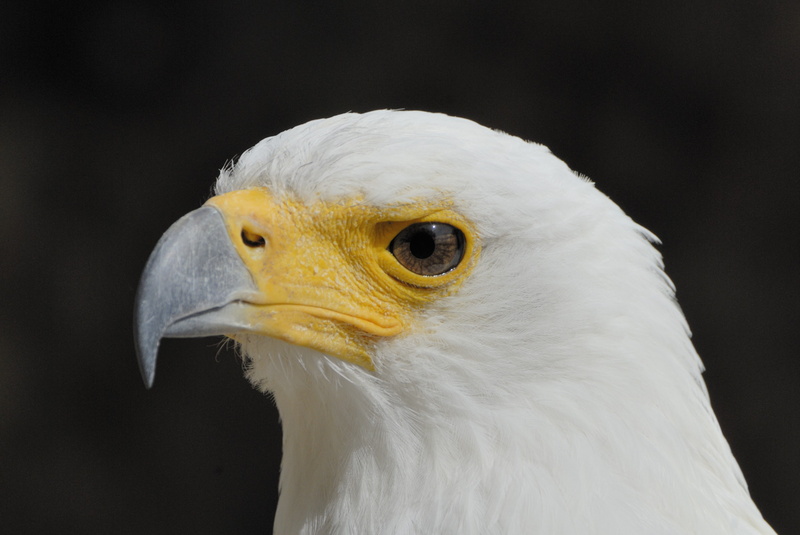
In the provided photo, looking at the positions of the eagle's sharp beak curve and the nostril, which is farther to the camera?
the nostril

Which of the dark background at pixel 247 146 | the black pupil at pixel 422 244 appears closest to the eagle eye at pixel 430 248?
the black pupil at pixel 422 244

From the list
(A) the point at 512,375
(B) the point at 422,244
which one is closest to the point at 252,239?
(B) the point at 422,244

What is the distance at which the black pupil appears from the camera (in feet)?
6.81

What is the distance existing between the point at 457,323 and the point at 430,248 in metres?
0.18

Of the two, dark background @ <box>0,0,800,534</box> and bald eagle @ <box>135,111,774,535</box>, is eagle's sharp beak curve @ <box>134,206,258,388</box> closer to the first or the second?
bald eagle @ <box>135,111,774,535</box>

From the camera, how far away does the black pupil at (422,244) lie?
6.81 ft

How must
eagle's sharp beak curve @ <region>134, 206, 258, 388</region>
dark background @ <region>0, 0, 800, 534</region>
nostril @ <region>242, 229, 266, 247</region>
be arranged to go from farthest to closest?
dark background @ <region>0, 0, 800, 534</region>
nostril @ <region>242, 229, 266, 247</region>
eagle's sharp beak curve @ <region>134, 206, 258, 388</region>

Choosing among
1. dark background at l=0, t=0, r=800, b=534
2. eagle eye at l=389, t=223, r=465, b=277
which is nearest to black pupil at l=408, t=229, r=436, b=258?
eagle eye at l=389, t=223, r=465, b=277

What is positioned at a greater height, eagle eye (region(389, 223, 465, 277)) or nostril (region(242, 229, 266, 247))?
eagle eye (region(389, 223, 465, 277))

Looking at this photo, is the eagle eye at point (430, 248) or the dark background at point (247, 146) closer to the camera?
the eagle eye at point (430, 248)

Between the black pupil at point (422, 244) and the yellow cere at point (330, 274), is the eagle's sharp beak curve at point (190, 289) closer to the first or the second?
the yellow cere at point (330, 274)

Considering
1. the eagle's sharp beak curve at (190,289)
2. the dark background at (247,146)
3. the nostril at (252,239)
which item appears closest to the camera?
the eagle's sharp beak curve at (190,289)

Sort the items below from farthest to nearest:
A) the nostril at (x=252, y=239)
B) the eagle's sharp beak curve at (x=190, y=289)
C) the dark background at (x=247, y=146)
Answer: the dark background at (x=247, y=146) < the nostril at (x=252, y=239) < the eagle's sharp beak curve at (x=190, y=289)

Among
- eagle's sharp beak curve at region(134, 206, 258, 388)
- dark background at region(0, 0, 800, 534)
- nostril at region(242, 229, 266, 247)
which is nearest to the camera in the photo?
eagle's sharp beak curve at region(134, 206, 258, 388)
